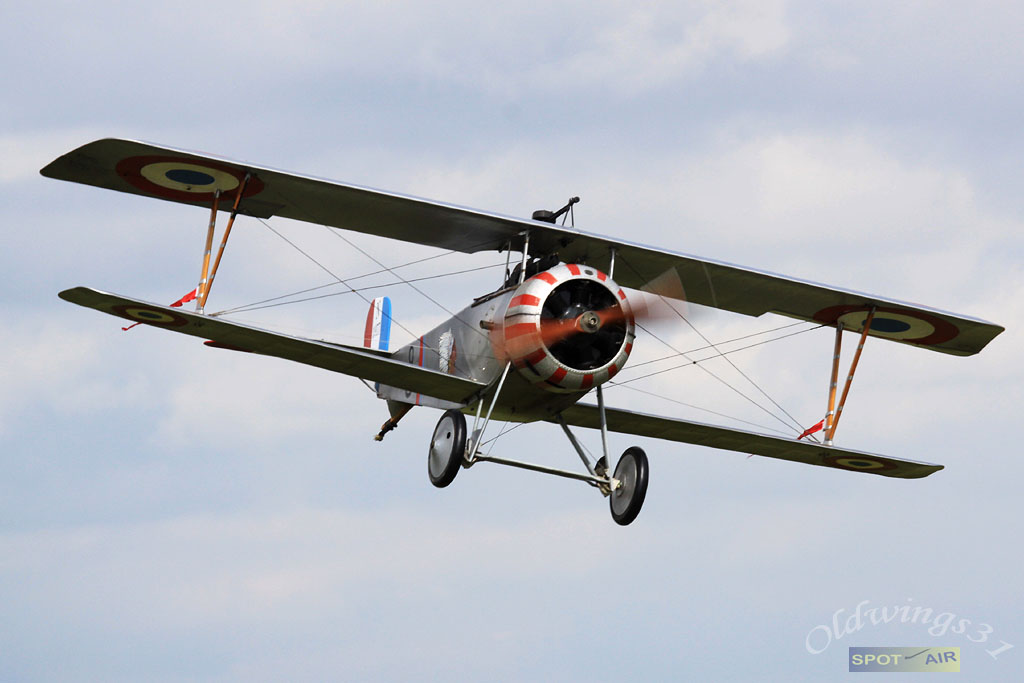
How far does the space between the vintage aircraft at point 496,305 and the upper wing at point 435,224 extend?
0.07 feet

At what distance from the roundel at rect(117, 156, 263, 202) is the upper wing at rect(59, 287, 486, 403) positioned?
61.0 inches

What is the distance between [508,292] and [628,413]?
8.15 ft

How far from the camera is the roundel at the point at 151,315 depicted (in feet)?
46.3

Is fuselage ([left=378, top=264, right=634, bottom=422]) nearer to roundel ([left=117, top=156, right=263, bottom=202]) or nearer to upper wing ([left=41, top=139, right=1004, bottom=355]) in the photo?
upper wing ([left=41, top=139, right=1004, bottom=355])

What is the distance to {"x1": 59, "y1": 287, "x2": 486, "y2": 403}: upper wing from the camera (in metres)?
14.0

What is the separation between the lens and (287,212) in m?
15.5

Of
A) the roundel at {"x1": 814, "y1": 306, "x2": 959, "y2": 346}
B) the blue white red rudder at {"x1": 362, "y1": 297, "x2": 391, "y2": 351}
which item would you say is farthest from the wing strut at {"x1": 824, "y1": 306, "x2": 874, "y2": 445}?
the blue white red rudder at {"x1": 362, "y1": 297, "x2": 391, "y2": 351}

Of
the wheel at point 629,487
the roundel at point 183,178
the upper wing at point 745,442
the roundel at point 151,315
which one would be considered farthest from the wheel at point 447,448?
the roundel at point 183,178

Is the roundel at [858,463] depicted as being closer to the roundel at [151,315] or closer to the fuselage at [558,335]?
the fuselage at [558,335]

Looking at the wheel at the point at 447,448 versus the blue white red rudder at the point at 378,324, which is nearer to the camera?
the wheel at the point at 447,448

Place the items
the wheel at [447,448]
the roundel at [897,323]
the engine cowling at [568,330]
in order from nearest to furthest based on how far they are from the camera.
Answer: the engine cowling at [568,330]
the wheel at [447,448]
the roundel at [897,323]

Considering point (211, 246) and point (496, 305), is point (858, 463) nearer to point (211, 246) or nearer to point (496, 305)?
point (496, 305)

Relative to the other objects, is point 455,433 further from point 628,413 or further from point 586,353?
point 628,413

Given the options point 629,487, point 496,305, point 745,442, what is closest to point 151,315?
point 496,305
